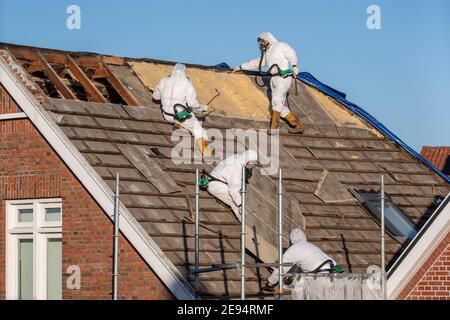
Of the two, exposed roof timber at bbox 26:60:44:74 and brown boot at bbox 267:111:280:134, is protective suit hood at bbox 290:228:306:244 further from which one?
exposed roof timber at bbox 26:60:44:74

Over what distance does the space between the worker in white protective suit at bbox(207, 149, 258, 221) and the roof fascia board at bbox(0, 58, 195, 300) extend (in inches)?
86.9

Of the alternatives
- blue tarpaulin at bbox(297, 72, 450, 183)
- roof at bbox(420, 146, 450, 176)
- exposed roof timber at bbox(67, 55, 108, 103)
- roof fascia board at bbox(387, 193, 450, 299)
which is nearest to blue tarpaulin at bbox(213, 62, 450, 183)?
blue tarpaulin at bbox(297, 72, 450, 183)

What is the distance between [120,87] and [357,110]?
5.96 metres

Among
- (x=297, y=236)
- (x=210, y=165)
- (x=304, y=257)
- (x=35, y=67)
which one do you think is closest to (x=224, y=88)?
(x=210, y=165)

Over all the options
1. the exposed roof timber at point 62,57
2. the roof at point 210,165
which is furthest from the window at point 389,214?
the exposed roof timber at point 62,57

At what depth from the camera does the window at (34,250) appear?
2128cm

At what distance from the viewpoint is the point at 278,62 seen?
25.0 meters

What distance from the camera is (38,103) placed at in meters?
21.5

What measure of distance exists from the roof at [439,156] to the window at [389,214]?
34.2 m

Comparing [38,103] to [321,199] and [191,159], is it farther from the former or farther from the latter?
[321,199]

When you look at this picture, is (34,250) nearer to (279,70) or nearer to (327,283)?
(327,283)

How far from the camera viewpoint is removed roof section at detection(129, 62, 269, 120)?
82.4 ft

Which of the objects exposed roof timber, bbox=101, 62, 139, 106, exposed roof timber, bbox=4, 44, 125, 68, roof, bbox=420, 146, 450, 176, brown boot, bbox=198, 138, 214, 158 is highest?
roof, bbox=420, 146, 450, 176
